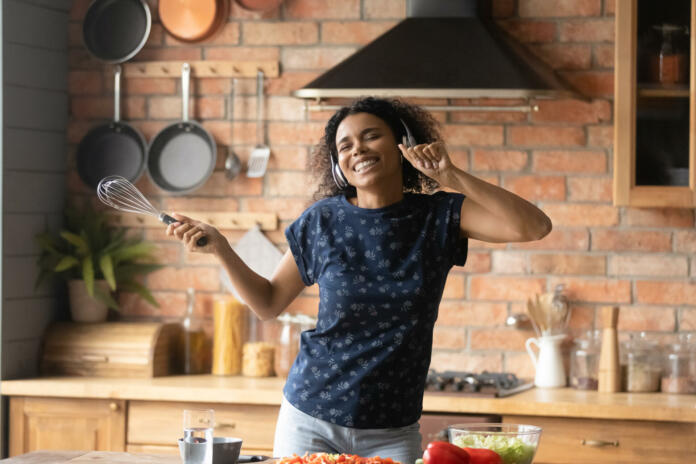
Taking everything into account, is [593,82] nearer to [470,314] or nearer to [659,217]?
[659,217]

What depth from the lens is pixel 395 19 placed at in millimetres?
3541

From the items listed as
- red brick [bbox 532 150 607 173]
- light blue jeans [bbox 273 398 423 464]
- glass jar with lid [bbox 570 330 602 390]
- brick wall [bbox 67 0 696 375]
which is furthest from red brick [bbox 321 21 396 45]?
light blue jeans [bbox 273 398 423 464]

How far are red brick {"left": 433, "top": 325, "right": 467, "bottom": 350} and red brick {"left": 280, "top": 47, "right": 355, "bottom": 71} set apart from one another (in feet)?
3.38

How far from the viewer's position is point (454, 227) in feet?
7.29

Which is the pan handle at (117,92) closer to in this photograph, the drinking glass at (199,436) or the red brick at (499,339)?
the red brick at (499,339)

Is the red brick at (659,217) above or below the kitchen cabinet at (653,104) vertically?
below

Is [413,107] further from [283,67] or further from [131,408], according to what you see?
[131,408]

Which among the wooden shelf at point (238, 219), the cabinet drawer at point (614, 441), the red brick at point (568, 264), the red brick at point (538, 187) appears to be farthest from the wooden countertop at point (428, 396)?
the red brick at point (538, 187)

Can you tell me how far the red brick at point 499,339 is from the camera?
346 centimetres

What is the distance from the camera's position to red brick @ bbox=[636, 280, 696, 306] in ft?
11.0

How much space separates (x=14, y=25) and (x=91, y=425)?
1.38m

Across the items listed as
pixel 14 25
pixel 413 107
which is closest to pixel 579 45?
pixel 413 107

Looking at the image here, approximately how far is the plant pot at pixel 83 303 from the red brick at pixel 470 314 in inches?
48.0

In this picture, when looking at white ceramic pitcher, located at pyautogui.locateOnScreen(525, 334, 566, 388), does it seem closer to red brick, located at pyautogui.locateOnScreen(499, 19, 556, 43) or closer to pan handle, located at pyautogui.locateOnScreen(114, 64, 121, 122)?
red brick, located at pyautogui.locateOnScreen(499, 19, 556, 43)
